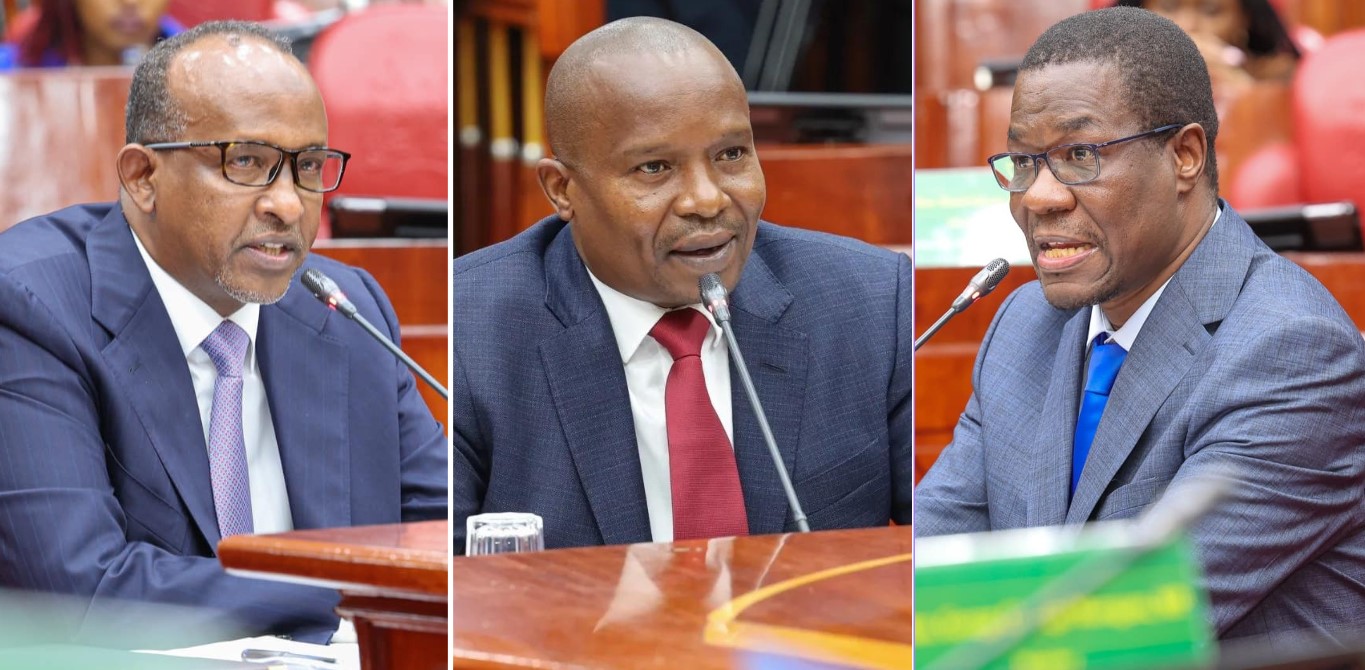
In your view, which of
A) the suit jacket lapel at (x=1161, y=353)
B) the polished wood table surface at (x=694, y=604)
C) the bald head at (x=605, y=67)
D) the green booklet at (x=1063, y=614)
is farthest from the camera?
the suit jacket lapel at (x=1161, y=353)

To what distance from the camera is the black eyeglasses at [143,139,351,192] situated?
194 cm

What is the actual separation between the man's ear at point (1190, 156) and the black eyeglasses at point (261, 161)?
3.60 feet

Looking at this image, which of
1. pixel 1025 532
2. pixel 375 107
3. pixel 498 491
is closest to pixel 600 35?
pixel 498 491

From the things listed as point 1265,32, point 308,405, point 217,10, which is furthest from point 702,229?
point 1265,32

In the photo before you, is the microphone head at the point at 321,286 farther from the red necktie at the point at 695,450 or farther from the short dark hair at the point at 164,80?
the red necktie at the point at 695,450

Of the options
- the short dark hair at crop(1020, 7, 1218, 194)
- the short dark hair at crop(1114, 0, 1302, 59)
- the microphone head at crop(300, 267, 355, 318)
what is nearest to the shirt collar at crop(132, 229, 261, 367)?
the microphone head at crop(300, 267, 355, 318)

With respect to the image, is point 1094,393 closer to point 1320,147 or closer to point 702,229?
point 702,229

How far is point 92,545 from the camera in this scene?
6.12 ft

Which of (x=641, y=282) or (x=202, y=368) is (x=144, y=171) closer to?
(x=202, y=368)

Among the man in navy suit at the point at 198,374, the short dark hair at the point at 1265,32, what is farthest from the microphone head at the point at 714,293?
the short dark hair at the point at 1265,32

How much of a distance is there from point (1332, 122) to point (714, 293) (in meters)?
1.29

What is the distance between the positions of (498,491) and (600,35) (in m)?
0.42

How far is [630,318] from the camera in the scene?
1386 mm

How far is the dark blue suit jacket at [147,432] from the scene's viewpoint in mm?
1881
